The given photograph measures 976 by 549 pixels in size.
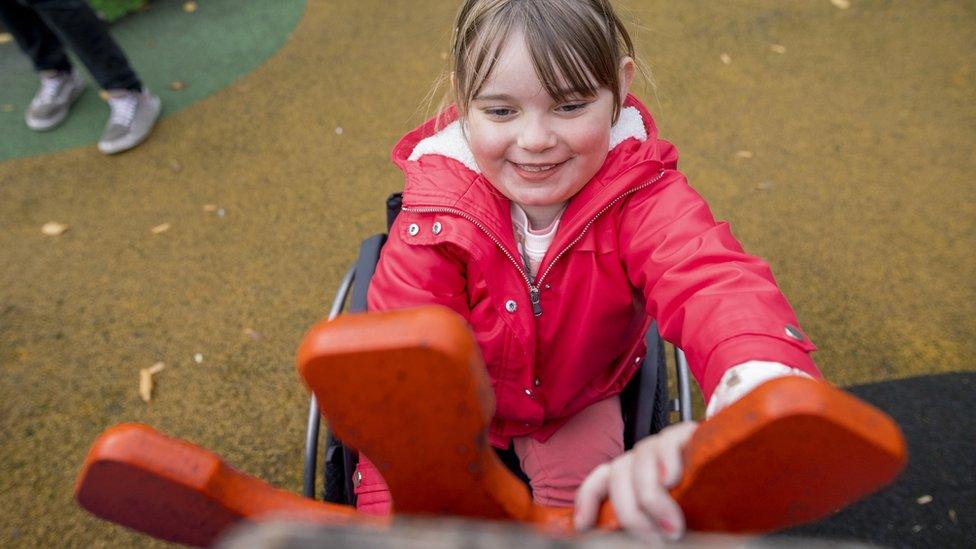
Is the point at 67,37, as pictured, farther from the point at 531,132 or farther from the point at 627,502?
the point at 627,502

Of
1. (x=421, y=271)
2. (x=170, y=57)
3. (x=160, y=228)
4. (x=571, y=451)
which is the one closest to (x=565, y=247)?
(x=421, y=271)

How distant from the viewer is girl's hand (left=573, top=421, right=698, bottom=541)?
0.45 metres

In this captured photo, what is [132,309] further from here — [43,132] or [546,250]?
[546,250]

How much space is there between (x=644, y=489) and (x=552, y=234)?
34.2 inches

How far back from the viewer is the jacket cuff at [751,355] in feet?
2.46

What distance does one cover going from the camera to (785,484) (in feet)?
1.35

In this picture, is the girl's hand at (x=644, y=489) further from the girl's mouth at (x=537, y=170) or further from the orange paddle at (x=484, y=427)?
the girl's mouth at (x=537, y=170)

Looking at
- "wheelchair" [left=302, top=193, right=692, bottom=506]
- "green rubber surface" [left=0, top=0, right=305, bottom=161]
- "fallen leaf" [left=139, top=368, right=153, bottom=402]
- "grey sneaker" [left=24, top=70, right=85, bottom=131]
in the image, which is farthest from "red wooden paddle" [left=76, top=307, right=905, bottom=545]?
"grey sneaker" [left=24, top=70, right=85, bottom=131]

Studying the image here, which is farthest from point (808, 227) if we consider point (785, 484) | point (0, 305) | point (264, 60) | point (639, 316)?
point (0, 305)

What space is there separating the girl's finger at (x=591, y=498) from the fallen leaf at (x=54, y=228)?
9.83ft

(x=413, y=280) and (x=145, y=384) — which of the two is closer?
(x=413, y=280)

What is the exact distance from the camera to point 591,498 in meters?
0.52

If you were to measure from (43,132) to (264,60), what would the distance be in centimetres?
116

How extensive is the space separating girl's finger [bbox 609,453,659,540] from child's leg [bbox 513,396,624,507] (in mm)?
854
